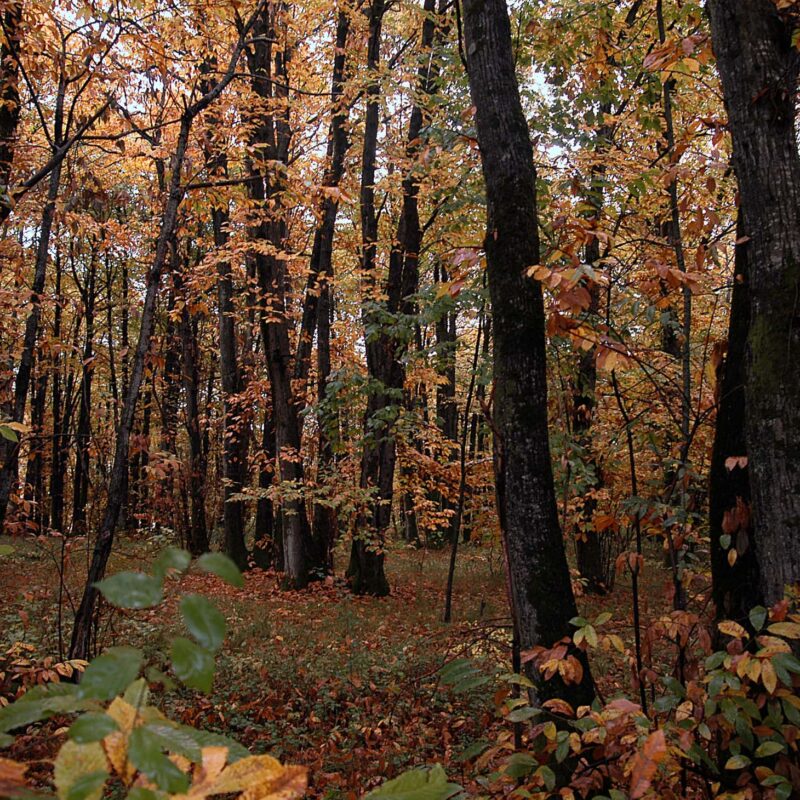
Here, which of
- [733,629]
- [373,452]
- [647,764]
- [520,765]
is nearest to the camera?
[647,764]

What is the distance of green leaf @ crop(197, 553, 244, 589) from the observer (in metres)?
0.87

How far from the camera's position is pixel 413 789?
1035 mm

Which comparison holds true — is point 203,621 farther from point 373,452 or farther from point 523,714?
point 373,452

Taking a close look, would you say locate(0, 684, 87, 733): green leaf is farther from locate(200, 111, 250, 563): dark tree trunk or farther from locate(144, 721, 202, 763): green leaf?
locate(200, 111, 250, 563): dark tree trunk

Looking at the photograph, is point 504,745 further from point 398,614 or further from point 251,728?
point 398,614

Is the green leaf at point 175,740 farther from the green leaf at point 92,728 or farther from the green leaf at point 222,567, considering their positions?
the green leaf at point 222,567

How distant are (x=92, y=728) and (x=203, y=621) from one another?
0.21m

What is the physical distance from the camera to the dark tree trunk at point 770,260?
286 cm

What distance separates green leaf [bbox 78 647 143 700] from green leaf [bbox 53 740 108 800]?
0.10m

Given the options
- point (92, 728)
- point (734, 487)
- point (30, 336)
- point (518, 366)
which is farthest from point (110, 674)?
point (30, 336)

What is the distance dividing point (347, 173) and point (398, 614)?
8.21 metres

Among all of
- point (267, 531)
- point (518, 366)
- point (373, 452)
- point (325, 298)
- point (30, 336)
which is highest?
point (325, 298)

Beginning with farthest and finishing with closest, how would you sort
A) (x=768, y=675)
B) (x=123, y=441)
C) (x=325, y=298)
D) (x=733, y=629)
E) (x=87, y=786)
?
1. (x=325, y=298)
2. (x=123, y=441)
3. (x=733, y=629)
4. (x=768, y=675)
5. (x=87, y=786)

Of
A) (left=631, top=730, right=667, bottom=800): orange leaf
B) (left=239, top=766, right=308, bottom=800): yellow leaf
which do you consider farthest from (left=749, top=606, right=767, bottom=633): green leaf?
(left=239, top=766, right=308, bottom=800): yellow leaf
